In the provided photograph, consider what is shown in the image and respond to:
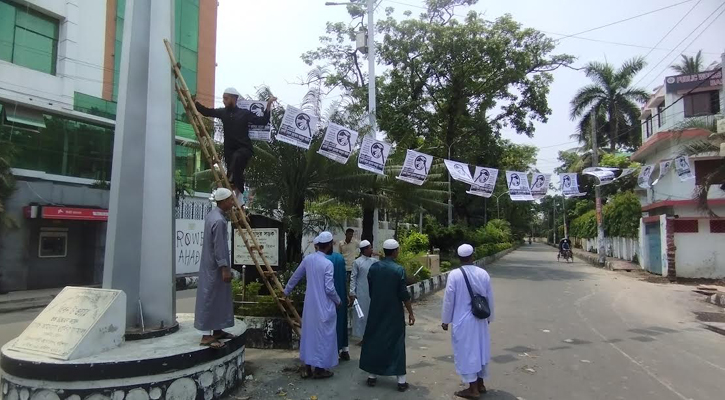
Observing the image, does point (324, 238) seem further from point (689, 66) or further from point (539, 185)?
point (689, 66)

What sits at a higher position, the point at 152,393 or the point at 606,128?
the point at 606,128

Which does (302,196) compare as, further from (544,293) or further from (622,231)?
(622,231)

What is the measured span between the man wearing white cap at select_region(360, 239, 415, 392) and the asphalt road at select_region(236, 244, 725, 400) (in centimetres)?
26

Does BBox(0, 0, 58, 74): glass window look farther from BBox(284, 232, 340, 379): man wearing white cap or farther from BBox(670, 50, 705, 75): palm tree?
BBox(670, 50, 705, 75): palm tree

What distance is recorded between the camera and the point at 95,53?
1856 cm

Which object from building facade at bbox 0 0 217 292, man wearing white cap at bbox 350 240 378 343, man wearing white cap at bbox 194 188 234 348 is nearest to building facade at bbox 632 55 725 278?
man wearing white cap at bbox 350 240 378 343

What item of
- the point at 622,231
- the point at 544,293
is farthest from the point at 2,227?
the point at 622,231

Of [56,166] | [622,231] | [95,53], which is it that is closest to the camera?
[56,166]

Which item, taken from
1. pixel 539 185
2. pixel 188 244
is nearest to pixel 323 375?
pixel 539 185

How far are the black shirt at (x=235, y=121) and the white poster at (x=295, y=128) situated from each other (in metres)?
1.80

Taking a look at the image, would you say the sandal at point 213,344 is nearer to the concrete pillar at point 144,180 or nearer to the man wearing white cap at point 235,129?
the concrete pillar at point 144,180

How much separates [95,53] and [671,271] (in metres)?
23.8

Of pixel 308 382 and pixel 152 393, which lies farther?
pixel 308 382

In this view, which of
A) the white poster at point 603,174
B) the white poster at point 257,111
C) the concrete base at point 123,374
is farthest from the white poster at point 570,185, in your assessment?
the concrete base at point 123,374
